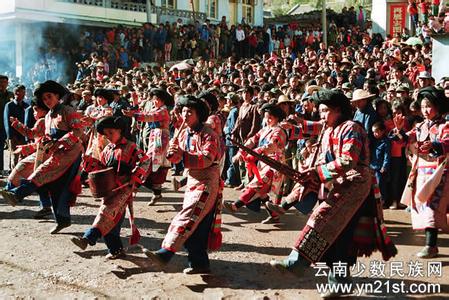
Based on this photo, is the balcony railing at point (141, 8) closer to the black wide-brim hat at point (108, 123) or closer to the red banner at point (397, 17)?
the red banner at point (397, 17)

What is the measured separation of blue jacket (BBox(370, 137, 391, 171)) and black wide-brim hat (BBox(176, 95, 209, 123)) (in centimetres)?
362

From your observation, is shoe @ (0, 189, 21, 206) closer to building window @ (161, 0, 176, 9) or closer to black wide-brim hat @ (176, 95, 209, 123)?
black wide-brim hat @ (176, 95, 209, 123)

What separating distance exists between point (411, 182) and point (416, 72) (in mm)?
6887

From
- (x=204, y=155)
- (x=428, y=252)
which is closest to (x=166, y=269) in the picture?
(x=204, y=155)

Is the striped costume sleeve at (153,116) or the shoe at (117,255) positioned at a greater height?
the striped costume sleeve at (153,116)

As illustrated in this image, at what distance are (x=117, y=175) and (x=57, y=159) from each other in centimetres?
143

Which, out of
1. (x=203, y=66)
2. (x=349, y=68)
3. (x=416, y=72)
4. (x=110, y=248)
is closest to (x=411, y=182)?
(x=110, y=248)

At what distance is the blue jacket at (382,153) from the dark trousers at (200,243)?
365 centimetres

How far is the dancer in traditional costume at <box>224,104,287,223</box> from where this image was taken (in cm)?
710

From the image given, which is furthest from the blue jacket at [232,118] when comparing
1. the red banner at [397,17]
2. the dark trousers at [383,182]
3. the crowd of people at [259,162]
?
the red banner at [397,17]

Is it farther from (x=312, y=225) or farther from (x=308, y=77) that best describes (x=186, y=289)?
(x=308, y=77)

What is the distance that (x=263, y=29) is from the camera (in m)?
23.7

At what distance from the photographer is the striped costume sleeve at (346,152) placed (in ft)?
14.7

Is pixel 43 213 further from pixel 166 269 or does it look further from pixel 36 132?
pixel 166 269
